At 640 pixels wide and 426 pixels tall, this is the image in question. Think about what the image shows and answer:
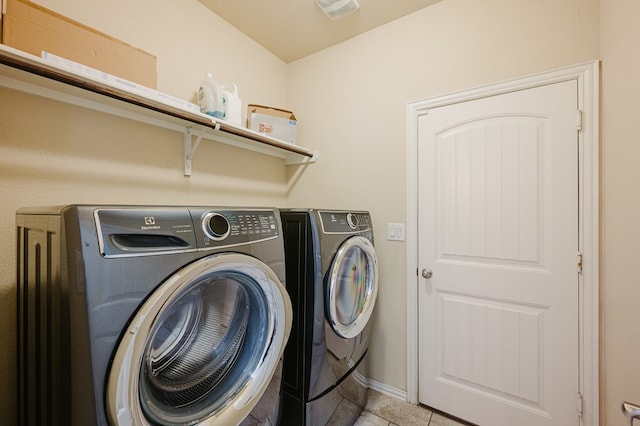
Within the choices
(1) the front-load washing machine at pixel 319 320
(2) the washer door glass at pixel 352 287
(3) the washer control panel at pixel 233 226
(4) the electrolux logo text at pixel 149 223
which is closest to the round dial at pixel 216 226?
(3) the washer control panel at pixel 233 226

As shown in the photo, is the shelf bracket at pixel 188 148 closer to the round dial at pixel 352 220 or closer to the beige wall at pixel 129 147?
the beige wall at pixel 129 147

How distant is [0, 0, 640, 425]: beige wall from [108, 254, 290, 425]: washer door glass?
77cm

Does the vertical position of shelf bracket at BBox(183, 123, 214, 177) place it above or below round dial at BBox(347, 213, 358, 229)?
above

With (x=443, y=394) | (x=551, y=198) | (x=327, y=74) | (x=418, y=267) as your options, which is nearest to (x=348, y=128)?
(x=327, y=74)

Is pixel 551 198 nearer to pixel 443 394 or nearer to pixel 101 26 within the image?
pixel 443 394

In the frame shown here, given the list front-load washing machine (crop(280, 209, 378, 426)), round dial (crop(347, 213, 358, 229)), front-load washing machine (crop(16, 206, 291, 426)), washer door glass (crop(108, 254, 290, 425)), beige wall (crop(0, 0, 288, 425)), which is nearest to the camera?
front-load washing machine (crop(16, 206, 291, 426))

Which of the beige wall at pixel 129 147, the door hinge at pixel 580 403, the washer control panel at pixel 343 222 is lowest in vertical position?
the door hinge at pixel 580 403

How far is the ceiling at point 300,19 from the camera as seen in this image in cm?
180

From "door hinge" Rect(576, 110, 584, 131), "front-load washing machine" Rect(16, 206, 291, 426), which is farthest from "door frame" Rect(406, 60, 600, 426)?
"front-load washing machine" Rect(16, 206, 291, 426)

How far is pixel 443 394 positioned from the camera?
1.73m

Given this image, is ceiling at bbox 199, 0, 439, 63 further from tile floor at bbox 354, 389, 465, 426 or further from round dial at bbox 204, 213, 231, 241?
tile floor at bbox 354, 389, 465, 426

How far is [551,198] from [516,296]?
57 centimetres

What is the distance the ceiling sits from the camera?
180cm

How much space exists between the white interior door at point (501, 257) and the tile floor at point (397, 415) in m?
0.07
